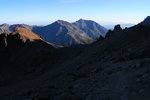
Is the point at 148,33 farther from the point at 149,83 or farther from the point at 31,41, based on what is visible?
the point at 31,41

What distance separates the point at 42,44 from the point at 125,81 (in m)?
42.1

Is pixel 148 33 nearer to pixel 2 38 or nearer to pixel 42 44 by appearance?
pixel 42 44

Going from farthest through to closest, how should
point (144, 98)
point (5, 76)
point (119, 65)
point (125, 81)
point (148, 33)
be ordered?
point (5, 76)
point (148, 33)
point (119, 65)
point (125, 81)
point (144, 98)

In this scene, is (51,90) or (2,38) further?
(2,38)

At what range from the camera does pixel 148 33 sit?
3916cm

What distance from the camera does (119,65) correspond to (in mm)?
25547

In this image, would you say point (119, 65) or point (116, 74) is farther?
Answer: point (119, 65)

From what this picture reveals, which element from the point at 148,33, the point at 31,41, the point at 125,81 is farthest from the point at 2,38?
the point at 125,81

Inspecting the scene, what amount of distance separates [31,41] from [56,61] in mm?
12587

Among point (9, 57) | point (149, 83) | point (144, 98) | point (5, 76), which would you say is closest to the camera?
point (144, 98)

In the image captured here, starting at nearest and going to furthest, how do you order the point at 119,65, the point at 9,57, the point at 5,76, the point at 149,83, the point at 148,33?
the point at 149,83 → the point at 119,65 → the point at 148,33 → the point at 5,76 → the point at 9,57

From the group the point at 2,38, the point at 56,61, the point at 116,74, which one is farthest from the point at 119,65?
the point at 2,38

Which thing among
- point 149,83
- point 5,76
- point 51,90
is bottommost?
point 5,76

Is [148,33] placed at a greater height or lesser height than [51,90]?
greater
